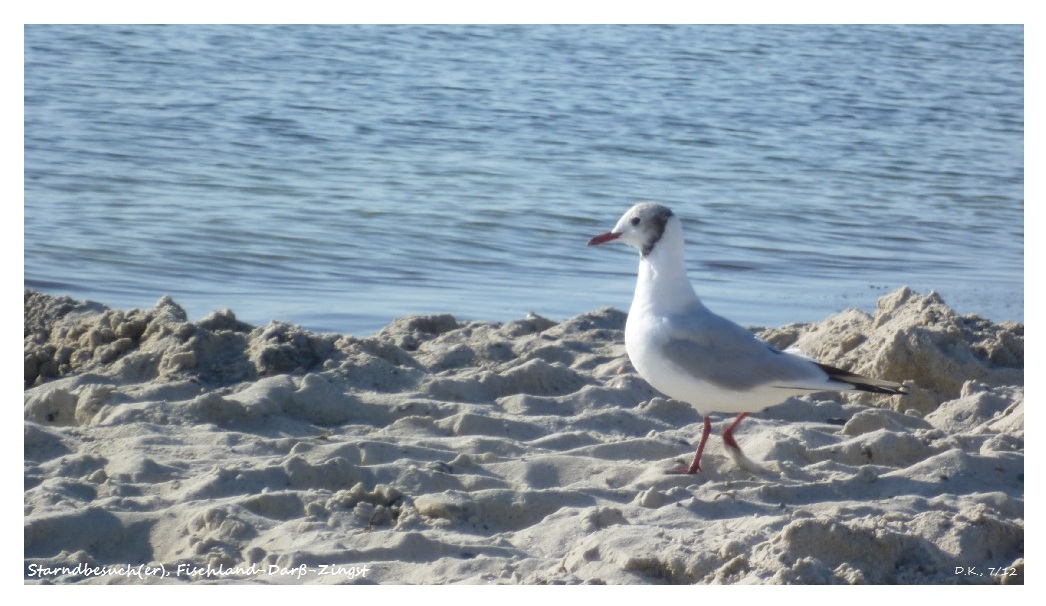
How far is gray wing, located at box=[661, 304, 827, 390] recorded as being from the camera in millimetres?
4629

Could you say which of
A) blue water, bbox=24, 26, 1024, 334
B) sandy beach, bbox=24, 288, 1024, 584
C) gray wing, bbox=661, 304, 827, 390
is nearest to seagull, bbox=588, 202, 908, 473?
gray wing, bbox=661, 304, 827, 390

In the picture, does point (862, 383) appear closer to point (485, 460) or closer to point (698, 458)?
point (698, 458)

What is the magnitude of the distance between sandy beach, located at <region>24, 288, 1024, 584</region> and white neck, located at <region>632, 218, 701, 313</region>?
23.4 inches

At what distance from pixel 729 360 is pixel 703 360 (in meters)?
0.12

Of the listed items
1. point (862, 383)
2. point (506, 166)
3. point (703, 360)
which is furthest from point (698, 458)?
point (506, 166)

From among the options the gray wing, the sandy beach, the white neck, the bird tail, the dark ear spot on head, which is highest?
the dark ear spot on head

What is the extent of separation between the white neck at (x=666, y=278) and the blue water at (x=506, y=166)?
8.49ft

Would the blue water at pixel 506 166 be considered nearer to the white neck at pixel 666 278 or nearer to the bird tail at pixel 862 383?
the white neck at pixel 666 278

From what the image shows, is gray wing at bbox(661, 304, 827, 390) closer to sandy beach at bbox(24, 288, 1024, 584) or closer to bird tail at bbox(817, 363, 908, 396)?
bird tail at bbox(817, 363, 908, 396)

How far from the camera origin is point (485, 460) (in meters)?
4.55

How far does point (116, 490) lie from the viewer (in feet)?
13.5

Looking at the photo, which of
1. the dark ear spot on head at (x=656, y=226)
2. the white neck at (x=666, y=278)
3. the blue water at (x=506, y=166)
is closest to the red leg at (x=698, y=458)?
the white neck at (x=666, y=278)

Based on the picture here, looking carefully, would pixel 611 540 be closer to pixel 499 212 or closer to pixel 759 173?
pixel 499 212

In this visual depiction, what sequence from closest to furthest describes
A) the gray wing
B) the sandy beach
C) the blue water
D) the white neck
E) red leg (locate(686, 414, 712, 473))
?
the sandy beach, red leg (locate(686, 414, 712, 473)), the gray wing, the white neck, the blue water
